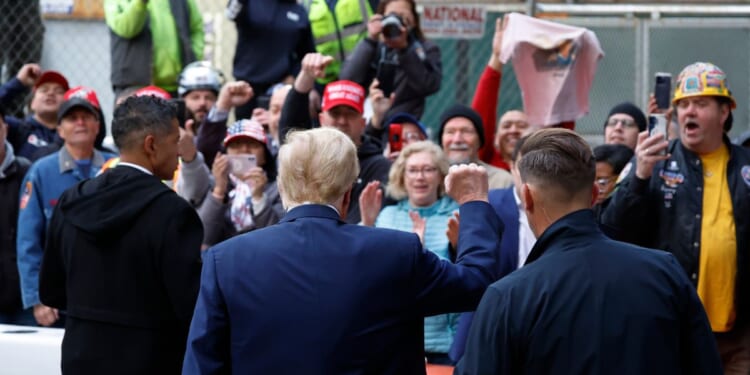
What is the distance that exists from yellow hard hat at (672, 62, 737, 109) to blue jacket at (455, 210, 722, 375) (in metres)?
3.20

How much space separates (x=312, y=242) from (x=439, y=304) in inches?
17.1

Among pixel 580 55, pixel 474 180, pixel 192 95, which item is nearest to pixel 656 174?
pixel 580 55

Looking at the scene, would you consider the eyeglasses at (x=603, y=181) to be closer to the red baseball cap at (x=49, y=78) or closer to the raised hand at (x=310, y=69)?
the raised hand at (x=310, y=69)

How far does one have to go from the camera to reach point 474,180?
154 inches

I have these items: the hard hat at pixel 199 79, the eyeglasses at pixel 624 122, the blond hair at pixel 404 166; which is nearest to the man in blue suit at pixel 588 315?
the blond hair at pixel 404 166

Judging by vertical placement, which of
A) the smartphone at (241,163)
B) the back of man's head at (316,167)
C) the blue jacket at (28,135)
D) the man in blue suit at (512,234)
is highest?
the back of man's head at (316,167)

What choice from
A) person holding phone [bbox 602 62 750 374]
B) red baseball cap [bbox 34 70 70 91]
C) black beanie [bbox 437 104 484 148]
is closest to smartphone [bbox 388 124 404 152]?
black beanie [bbox 437 104 484 148]

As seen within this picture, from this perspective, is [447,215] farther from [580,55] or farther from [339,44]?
[339,44]

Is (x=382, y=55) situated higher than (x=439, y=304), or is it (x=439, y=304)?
(x=382, y=55)

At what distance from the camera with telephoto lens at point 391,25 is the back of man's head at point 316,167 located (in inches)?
177

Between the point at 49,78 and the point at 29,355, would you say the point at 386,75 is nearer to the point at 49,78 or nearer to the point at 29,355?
the point at 49,78

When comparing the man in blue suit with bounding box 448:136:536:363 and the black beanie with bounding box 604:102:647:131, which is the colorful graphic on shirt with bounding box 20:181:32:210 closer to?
the man in blue suit with bounding box 448:136:536:363

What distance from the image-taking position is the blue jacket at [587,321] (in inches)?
121

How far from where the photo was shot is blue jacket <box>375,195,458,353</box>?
5.93 meters
